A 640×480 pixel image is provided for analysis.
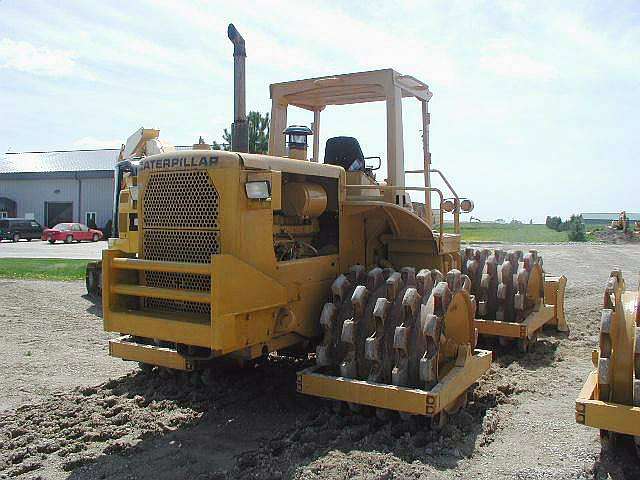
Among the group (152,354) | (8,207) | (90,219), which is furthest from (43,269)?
(8,207)

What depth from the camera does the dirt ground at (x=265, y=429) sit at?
13.9ft

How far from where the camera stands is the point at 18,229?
131ft

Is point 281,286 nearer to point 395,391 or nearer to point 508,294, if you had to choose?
point 395,391

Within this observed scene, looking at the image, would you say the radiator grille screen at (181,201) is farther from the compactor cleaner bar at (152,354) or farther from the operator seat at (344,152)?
the operator seat at (344,152)

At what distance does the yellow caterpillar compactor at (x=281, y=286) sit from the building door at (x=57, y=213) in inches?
1733

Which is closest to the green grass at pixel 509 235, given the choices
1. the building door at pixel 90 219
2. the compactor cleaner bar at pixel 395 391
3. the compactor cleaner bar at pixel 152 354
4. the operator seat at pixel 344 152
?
the operator seat at pixel 344 152

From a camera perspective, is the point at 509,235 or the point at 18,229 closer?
the point at 18,229

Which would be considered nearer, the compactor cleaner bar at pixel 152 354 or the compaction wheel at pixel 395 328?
the compaction wheel at pixel 395 328

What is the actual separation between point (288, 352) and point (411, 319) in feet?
4.86

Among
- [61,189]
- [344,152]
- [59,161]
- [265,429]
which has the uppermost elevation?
[59,161]

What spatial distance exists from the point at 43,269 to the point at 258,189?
600 inches

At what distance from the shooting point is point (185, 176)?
491 cm

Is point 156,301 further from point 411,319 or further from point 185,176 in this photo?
point 411,319

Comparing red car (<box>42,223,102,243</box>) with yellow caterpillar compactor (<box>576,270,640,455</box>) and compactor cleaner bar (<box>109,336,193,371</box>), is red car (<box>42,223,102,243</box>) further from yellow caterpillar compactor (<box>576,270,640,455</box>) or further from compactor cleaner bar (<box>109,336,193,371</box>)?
yellow caterpillar compactor (<box>576,270,640,455</box>)
